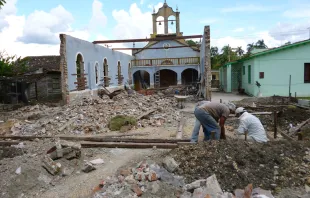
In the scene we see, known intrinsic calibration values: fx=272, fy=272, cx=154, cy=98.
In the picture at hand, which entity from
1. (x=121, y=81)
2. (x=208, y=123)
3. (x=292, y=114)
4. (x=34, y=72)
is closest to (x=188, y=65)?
(x=121, y=81)

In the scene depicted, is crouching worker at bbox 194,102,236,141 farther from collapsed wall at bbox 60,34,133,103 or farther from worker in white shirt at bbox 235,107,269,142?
collapsed wall at bbox 60,34,133,103

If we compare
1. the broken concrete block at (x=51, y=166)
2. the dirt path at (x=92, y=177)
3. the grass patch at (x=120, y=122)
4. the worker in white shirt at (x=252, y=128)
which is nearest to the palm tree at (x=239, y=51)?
the grass patch at (x=120, y=122)

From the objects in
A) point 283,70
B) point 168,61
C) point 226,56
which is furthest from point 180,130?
point 226,56

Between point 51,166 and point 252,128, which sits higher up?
point 252,128

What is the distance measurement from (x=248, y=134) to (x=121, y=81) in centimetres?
2065

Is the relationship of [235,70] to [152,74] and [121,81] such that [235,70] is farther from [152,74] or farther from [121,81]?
[121,81]

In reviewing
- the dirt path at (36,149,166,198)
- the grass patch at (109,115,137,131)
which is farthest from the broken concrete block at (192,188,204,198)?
the grass patch at (109,115,137,131)

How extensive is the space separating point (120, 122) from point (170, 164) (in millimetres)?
5369

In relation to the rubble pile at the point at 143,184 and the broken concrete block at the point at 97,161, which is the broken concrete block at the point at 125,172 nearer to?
the rubble pile at the point at 143,184

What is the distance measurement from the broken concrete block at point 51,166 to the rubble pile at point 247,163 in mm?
2366

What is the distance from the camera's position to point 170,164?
16.9 feet

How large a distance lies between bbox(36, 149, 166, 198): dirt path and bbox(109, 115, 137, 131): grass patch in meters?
3.20

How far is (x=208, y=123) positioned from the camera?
645 cm

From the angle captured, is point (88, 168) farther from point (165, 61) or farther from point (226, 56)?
point (226, 56)
